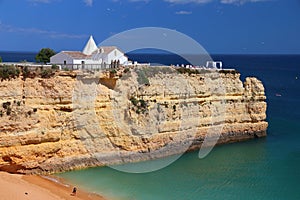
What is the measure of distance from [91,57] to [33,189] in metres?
11.6

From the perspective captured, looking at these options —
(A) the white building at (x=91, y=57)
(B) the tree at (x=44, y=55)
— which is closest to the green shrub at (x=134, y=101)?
(A) the white building at (x=91, y=57)

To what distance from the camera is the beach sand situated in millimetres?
16906

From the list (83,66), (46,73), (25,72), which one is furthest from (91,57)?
(25,72)

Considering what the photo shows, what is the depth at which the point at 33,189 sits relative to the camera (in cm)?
1795

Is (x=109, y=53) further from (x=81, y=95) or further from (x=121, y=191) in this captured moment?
(x=121, y=191)

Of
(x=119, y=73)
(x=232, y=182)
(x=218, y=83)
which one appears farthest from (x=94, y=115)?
(x=218, y=83)

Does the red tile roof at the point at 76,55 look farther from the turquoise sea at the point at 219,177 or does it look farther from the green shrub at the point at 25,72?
the turquoise sea at the point at 219,177

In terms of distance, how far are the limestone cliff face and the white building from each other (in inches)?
47.1

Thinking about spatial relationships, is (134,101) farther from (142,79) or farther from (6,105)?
(6,105)

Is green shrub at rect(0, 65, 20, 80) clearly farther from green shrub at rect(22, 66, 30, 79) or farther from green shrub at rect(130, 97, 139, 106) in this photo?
green shrub at rect(130, 97, 139, 106)

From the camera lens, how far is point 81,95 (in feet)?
71.3

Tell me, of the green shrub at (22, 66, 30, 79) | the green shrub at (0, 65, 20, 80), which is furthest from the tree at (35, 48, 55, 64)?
the green shrub at (0, 65, 20, 80)

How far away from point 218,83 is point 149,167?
921 centimetres

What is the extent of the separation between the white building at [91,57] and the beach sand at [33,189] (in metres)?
7.14
